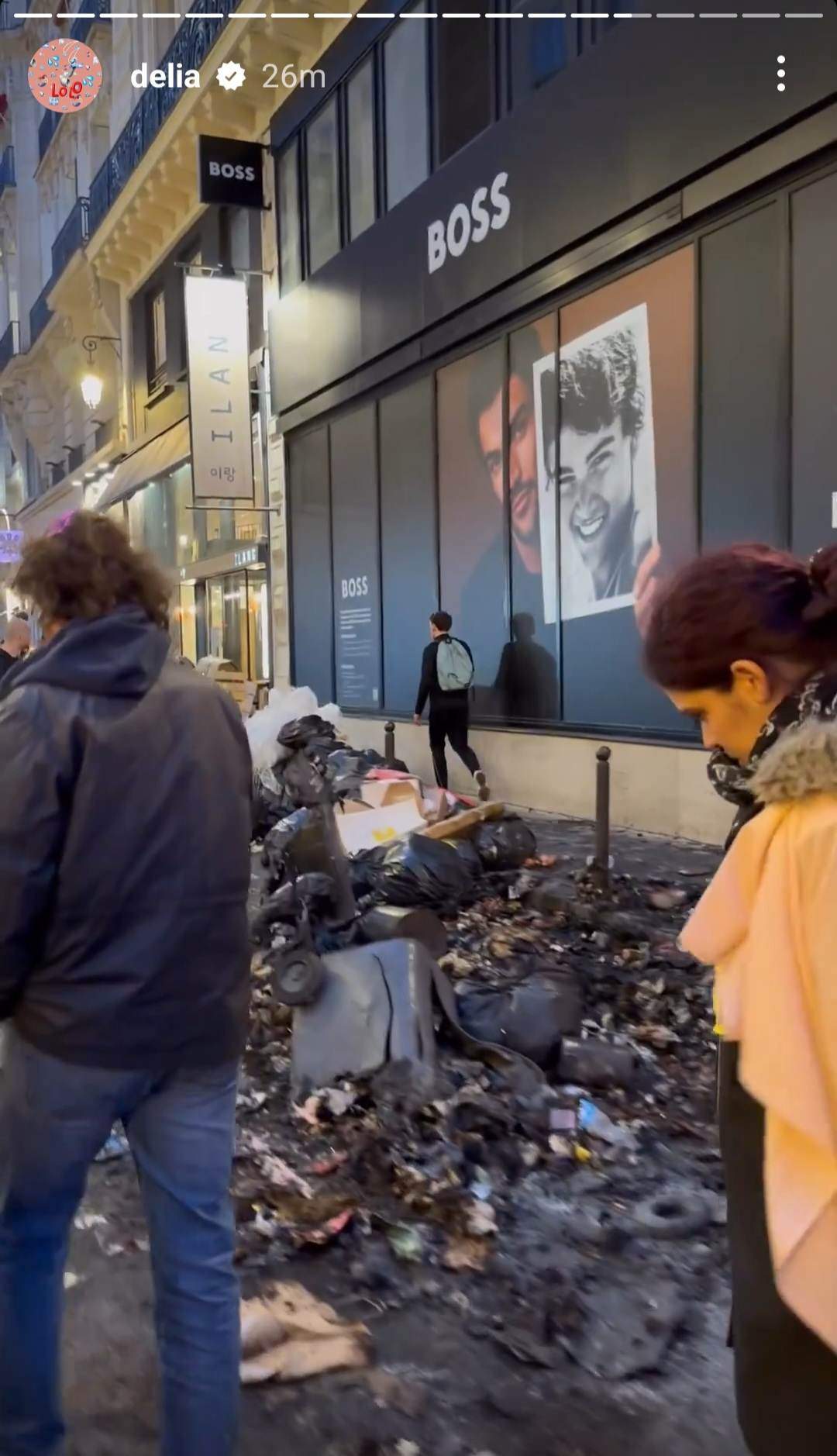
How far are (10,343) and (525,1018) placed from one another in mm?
39780

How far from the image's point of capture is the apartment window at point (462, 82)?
1195 cm

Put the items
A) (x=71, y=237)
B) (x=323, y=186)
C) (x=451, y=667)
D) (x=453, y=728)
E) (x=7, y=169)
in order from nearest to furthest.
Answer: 1. (x=451, y=667)
2. (x=453, y=728)
3. (x=323, y=186)
4. (x=71, y=237)
5. (x=7, y=169)

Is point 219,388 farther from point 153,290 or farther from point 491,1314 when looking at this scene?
point 491,1314

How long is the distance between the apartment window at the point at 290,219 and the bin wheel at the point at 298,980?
1454cm

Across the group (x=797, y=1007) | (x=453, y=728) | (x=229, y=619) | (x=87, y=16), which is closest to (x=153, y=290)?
(x=87, y=16)

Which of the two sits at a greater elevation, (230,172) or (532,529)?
(230,172)

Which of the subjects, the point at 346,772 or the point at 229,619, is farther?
the point at 229,619

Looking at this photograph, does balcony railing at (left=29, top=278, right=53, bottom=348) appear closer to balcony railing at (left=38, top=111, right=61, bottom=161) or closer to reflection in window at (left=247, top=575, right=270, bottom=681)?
balcony railing at (left=38, top=111, right=61, bottom=161)

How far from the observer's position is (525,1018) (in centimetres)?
476

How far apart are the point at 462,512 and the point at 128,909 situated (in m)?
11.3

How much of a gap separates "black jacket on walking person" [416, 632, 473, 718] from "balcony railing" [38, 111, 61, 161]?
89.7 ft

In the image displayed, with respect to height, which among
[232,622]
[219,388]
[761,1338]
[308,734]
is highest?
[219,388]

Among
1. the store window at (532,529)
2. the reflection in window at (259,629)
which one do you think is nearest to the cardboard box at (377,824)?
the store window at (532,529)

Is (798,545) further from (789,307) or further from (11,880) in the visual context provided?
(11,880)
